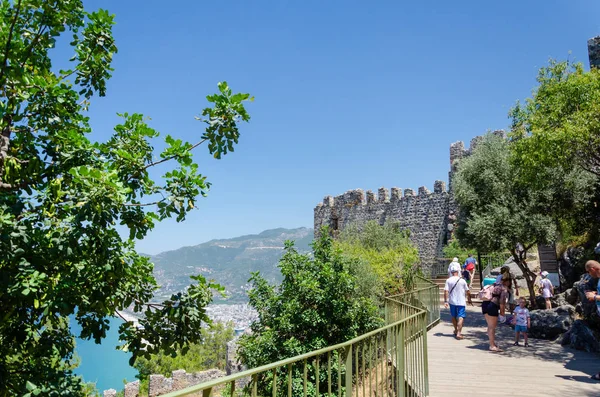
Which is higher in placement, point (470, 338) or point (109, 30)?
point (109, 30)

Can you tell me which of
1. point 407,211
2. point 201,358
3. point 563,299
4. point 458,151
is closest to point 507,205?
point 563,299

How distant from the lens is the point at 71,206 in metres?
4.33

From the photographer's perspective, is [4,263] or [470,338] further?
[470,338]

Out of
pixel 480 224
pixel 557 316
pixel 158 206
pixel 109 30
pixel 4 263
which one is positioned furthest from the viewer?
pixel 480 224

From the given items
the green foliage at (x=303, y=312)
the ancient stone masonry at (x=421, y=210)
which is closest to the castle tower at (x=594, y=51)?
the ancient stone masonry at (x=421, y=210)

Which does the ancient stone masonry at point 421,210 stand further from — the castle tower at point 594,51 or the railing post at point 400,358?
the railing post at point 400,358

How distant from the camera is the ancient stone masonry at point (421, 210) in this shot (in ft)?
94.3

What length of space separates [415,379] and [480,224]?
1065 centimetres

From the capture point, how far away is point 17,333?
203 inches

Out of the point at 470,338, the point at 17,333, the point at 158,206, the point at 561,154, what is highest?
the point at 561,154

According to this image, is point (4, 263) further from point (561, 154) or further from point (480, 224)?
point (480, 224)

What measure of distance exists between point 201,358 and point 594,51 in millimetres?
37676

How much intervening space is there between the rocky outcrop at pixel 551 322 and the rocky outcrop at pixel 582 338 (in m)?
0.80

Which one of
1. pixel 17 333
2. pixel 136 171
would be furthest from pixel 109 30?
pixel 17 333
